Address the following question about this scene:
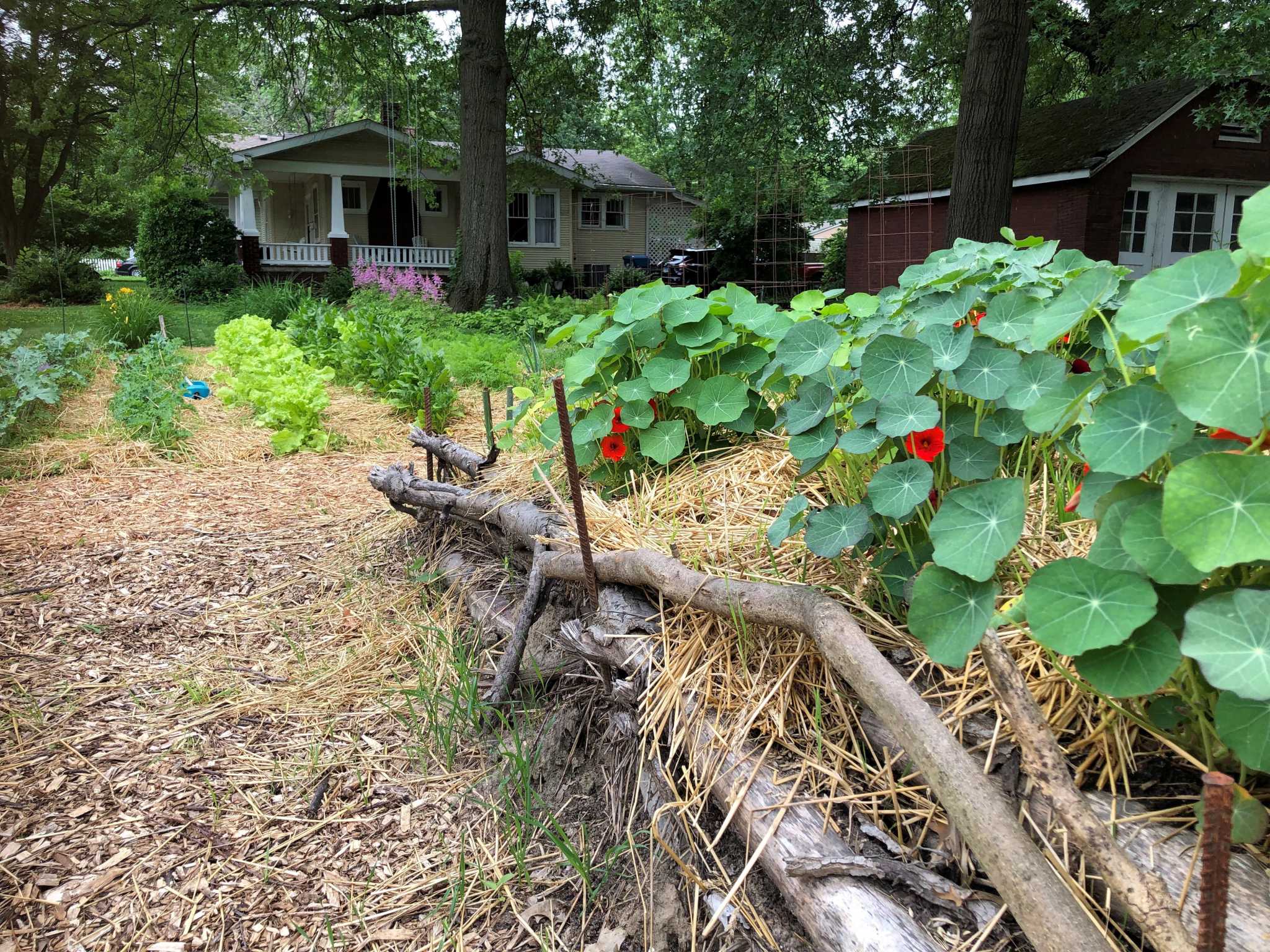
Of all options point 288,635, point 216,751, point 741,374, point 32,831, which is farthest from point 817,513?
point 288,635

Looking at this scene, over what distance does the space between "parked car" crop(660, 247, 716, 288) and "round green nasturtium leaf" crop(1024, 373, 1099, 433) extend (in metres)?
17.8

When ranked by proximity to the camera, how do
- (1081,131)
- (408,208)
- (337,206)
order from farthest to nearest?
1. (408,208)
2. (337,206)
3. (1081,131)

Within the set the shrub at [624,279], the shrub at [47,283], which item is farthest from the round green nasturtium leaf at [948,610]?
the shrub at [624,279]

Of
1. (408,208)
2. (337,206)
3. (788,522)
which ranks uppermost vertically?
(408,208)

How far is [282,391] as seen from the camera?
4.83 meters

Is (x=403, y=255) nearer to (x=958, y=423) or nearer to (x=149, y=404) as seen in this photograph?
(x=149, y=404)

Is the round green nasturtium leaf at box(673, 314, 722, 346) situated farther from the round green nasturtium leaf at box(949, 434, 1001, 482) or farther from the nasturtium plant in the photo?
the round green nasturtium leaf at box(949, 434, 1001, 482)

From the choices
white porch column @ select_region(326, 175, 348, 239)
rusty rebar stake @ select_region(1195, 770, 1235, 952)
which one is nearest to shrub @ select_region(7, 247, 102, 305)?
white porch column @ select_region(326, 175, 348, 239)

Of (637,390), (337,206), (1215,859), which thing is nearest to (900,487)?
(1215,859)

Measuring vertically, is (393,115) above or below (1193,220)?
above

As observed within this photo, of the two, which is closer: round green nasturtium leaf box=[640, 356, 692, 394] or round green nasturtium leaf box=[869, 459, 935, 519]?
round green nasturtium leaf box=[869, 459, 935, 519]

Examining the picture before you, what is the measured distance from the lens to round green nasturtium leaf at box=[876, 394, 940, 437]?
131 cm

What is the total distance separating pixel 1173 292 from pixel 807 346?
716mm

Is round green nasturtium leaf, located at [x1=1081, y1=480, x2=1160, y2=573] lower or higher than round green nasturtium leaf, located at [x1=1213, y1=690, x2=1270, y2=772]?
higher
